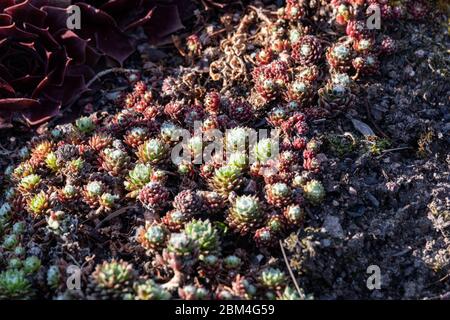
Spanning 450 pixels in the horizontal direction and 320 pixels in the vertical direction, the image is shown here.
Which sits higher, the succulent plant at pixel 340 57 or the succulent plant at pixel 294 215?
the succulent plant at pixel 340 57

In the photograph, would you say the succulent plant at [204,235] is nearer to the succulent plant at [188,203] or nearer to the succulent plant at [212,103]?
the succulent plant at [188,203]

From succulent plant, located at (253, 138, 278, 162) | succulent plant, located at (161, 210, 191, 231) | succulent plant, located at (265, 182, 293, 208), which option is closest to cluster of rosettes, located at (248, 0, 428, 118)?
succulent plant, located at (253, 138, 278, 162)

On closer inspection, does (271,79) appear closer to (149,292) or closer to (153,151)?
(153,151)

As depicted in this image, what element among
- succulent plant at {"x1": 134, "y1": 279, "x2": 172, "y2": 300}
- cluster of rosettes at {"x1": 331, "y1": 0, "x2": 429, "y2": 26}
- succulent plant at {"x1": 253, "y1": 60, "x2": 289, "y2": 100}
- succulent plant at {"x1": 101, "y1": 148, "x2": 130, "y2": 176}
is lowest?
succulent plant at {"x1": 134, "y1": 279, "x2": 172, "y2": 300}

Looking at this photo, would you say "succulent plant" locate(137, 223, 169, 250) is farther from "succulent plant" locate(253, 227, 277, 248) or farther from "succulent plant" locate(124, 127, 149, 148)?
"succulent plant" locate(124, 127, 149, 148)

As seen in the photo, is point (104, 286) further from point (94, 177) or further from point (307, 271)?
point (307, 271)

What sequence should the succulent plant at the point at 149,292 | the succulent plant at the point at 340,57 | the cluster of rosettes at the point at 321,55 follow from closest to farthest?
the succulent plant at the point at 149,292, the cluster of rosettes at the point at 321,55, the succulent plant at the point at 340,57

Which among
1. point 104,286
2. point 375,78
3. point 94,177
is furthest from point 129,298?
point 375,78

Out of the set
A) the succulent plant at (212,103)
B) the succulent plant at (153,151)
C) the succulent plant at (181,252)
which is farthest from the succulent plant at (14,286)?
the succulent plant at (212,103)
